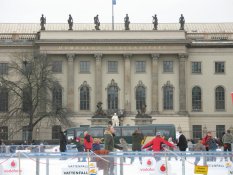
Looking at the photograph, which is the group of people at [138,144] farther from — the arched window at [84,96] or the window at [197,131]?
the window at [197,131]

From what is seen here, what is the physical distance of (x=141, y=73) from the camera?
81938mm

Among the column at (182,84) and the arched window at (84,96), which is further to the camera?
the arched window at (84,96)

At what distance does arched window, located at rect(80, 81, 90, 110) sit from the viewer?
267 ft

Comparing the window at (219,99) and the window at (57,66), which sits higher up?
the window at (57,66)

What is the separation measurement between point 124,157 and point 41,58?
186 ft

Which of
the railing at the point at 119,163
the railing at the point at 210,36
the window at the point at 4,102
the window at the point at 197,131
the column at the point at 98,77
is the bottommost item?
the window at the point at 197,131

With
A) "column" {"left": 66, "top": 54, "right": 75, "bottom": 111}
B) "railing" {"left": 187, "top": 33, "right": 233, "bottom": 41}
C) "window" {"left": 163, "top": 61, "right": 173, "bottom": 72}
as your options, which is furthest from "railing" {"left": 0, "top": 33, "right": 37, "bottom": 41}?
"railing" {"left": 187, "top": 33, "right": 233, "bottom": 41}

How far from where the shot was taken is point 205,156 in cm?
2073

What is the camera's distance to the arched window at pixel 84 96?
8150cm

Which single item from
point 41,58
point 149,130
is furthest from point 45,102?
point 149,130

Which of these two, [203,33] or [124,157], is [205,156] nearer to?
[124,157]

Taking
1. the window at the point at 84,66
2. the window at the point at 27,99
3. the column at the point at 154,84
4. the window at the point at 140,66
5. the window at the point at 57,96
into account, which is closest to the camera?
the window at the point at 27,99

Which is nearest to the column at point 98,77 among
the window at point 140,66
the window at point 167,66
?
the window at point 140,66

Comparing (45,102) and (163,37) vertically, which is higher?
(163,37)
